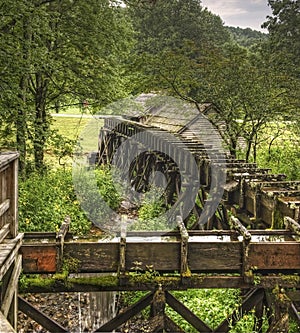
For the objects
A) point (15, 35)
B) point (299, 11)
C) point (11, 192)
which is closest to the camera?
point (11, 192)

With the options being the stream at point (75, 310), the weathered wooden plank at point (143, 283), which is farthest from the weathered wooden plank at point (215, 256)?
the stream at point (75, 310)

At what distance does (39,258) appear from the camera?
183 inches

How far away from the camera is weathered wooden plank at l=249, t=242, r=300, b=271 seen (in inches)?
186

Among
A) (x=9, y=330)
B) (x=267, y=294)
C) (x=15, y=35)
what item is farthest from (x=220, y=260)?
(x=15, y=35)

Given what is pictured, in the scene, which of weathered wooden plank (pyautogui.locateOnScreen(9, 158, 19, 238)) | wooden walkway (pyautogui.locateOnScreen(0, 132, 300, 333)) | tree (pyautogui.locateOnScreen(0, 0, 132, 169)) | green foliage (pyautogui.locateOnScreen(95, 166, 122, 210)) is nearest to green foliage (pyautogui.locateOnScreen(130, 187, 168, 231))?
green foliage (pyautogui.locateOnScreen(95, 166, 122, 210))

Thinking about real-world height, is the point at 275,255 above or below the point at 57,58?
below

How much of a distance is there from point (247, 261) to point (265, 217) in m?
2.35

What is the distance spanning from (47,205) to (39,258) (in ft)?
18.5

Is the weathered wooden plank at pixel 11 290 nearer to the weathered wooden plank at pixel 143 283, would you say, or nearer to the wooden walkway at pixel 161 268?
the wooden walkway at pixel 161 268

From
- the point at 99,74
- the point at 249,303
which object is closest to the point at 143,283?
the point at 249,303

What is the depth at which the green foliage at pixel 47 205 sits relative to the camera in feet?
30.8

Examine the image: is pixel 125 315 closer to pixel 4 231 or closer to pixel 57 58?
pixel 4 231

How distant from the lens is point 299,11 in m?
28.3

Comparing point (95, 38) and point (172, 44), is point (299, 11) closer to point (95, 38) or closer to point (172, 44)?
point (172, 44)
